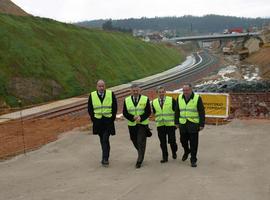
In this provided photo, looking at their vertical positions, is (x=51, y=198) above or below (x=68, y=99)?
above

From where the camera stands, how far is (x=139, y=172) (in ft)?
34.3

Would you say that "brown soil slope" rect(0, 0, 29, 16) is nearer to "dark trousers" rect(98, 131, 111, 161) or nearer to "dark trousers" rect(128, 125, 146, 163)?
"dark trousers" rect(98, 131, 111, 161)

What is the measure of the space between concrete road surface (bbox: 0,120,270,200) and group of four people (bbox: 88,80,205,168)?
459mm

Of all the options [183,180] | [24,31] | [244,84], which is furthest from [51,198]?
[24,31]

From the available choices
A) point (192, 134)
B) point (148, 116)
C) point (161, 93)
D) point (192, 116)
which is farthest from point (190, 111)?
point (148, 116)

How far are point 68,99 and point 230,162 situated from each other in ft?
80.6

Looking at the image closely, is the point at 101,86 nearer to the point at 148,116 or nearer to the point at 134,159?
the point at 148,116

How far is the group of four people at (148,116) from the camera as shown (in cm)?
1091

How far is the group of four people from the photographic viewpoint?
35.8 feet

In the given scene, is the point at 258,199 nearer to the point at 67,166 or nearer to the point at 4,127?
the point at 67,166

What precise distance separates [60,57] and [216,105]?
1021 inches

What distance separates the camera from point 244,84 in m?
24.0

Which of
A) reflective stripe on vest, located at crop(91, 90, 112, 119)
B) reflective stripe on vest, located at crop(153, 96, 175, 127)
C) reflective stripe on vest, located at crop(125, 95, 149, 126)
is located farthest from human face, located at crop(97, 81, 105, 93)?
reflective stripe on vest, located at crop(153, 96, 175, 127)

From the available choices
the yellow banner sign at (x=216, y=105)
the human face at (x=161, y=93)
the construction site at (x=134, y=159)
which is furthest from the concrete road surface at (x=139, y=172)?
the yellow banner sign at (x=216, y=105)
